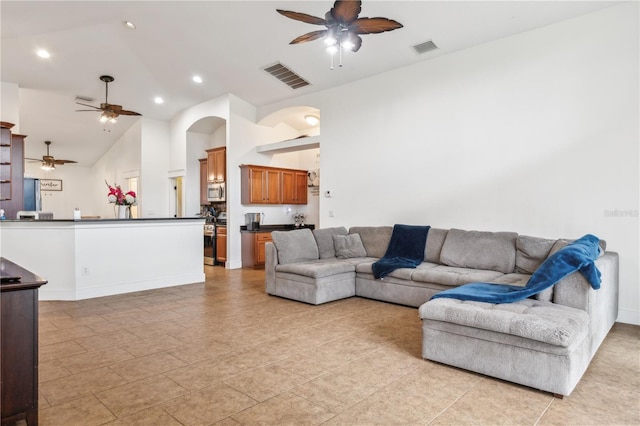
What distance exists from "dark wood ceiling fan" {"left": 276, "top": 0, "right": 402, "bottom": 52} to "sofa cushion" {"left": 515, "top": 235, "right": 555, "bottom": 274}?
274cm

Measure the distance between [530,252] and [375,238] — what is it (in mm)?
2113

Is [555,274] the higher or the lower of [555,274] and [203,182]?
the lower

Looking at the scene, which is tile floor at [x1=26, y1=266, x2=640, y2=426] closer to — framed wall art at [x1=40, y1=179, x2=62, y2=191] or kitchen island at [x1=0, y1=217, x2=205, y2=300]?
A: kitchen island at [x1=0, y1=217, x2=205, y2=300]

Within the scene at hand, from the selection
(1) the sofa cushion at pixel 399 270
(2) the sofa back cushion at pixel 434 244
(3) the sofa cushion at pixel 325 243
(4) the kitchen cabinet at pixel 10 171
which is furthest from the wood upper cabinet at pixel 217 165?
(2) the sofa back cushion at pixel 434 244

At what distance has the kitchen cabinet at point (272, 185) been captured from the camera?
307 inches

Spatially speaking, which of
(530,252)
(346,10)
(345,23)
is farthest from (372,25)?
(530,252)

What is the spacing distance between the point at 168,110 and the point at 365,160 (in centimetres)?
530

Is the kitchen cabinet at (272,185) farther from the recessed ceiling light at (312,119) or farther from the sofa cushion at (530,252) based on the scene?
the sofa cushion at (530,252)

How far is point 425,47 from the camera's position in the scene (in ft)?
17.3

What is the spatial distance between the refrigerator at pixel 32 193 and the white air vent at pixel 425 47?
11804 millimetres

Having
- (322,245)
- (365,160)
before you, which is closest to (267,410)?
(322,245)

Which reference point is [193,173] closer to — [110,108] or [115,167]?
[110,108]

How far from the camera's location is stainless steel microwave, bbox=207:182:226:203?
8203 millimetres

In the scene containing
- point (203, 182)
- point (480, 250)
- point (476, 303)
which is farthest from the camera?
point (203, 182)
